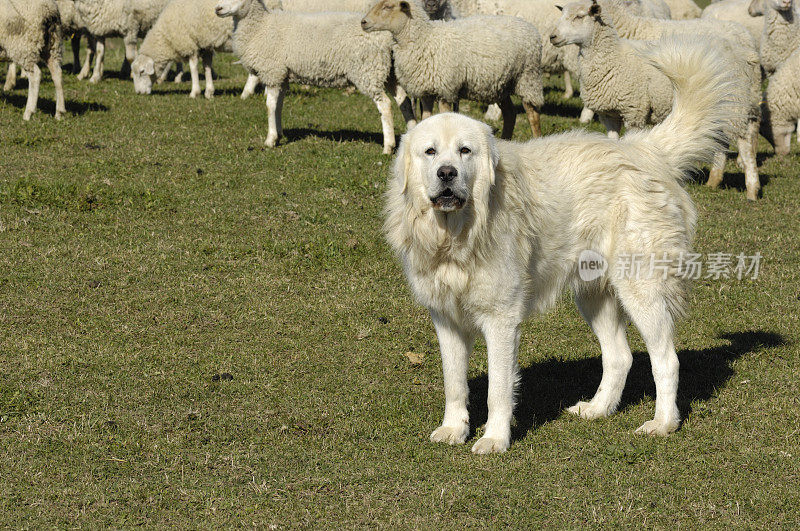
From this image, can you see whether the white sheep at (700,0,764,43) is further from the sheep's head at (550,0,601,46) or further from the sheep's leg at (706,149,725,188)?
the sheep's head at (550,0,601,46)

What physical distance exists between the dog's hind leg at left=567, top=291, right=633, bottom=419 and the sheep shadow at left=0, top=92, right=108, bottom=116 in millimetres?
9776

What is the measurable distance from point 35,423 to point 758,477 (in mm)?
4229

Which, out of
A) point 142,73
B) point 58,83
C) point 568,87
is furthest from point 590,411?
point 142,73

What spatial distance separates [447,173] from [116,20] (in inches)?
556

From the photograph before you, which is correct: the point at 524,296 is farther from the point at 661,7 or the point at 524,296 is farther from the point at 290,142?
the point at 661,7

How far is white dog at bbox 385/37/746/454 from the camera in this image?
16.4 ft

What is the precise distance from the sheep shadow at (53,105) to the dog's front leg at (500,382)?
10.0 meters

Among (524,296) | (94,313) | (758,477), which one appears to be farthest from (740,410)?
(94,313)

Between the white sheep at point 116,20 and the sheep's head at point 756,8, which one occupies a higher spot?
the sheep's head at point 756,8

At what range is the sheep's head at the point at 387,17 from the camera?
11938 mm

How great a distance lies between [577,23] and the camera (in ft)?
37.0

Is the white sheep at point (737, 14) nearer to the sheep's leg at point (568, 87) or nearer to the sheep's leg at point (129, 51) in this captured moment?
the sheep's leg at point (568, 87)

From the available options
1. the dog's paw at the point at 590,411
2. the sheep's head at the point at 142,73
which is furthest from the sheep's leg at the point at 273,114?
the dog's paw at the point at 590,411

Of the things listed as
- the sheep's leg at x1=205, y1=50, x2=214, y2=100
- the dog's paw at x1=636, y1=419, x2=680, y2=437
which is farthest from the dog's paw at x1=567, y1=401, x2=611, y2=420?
the sheep's leg at x1=205, y1=50, x2=214, y2=100
